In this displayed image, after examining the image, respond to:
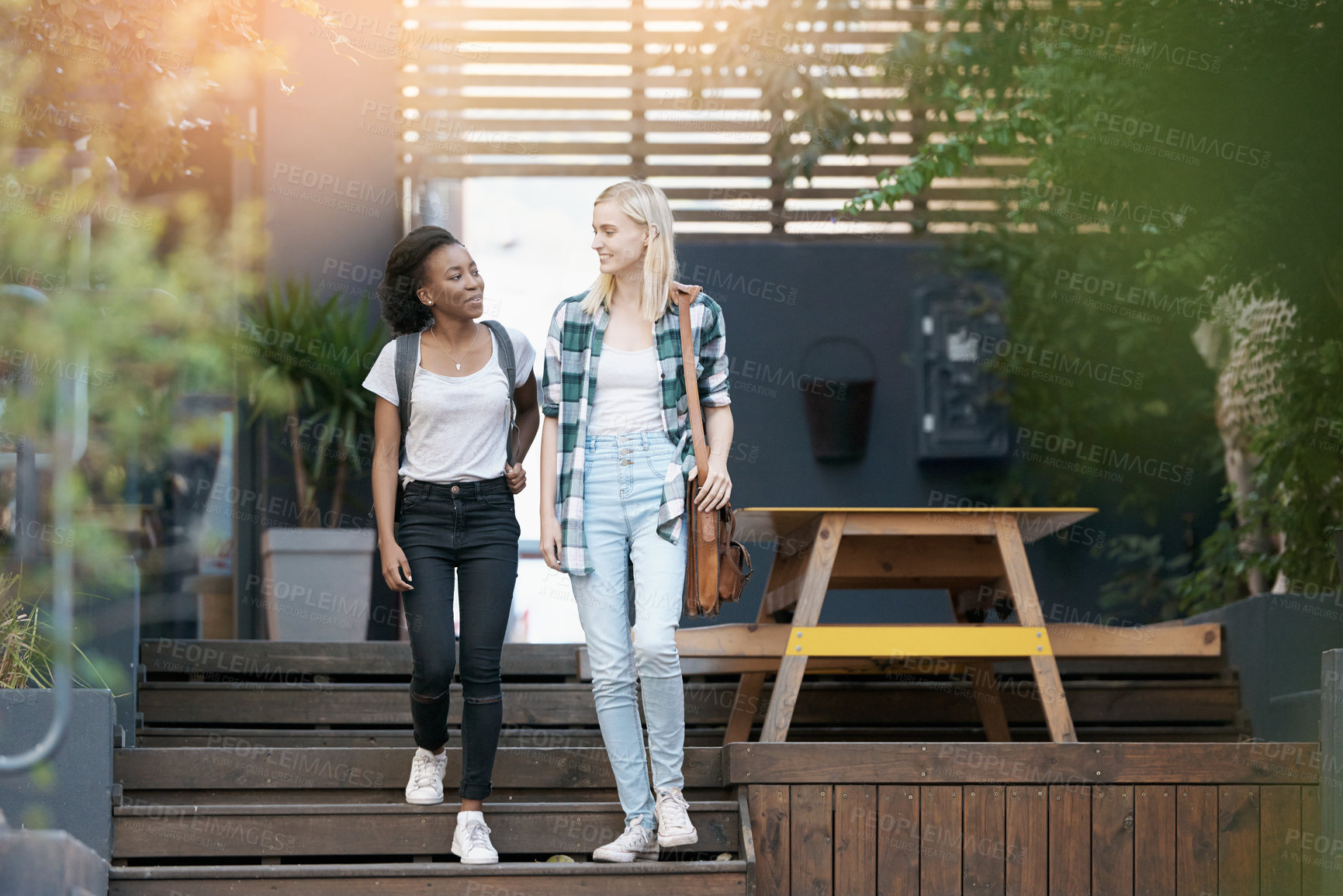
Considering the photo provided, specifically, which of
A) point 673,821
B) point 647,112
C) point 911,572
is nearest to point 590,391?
point 673,821

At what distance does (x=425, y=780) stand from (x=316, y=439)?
245cm

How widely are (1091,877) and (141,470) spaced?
472cm

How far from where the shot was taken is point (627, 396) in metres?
Result: 3.38

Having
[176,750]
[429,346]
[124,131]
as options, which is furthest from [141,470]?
[429,346]

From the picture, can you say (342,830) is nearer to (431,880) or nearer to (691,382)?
(431,880)

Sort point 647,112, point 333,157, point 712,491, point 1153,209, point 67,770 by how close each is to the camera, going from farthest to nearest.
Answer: point 647,112
point 333,157
point 1153,209
point 67,770
point 712,491

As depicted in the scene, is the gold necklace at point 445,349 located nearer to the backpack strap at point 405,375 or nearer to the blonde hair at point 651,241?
the backpack strap at point 405,375

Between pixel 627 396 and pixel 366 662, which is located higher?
pixel 627 396

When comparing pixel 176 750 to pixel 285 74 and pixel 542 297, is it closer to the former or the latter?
pixel 285 74

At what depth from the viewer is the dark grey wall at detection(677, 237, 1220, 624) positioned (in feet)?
22.1

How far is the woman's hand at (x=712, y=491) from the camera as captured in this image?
3297mm

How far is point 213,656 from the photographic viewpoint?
14.9 feet

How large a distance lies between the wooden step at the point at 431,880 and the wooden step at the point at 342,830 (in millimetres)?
182

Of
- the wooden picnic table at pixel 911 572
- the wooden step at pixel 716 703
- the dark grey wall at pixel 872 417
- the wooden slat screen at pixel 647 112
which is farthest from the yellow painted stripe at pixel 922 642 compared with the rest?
the wooden slat screen at pixel 647 112
